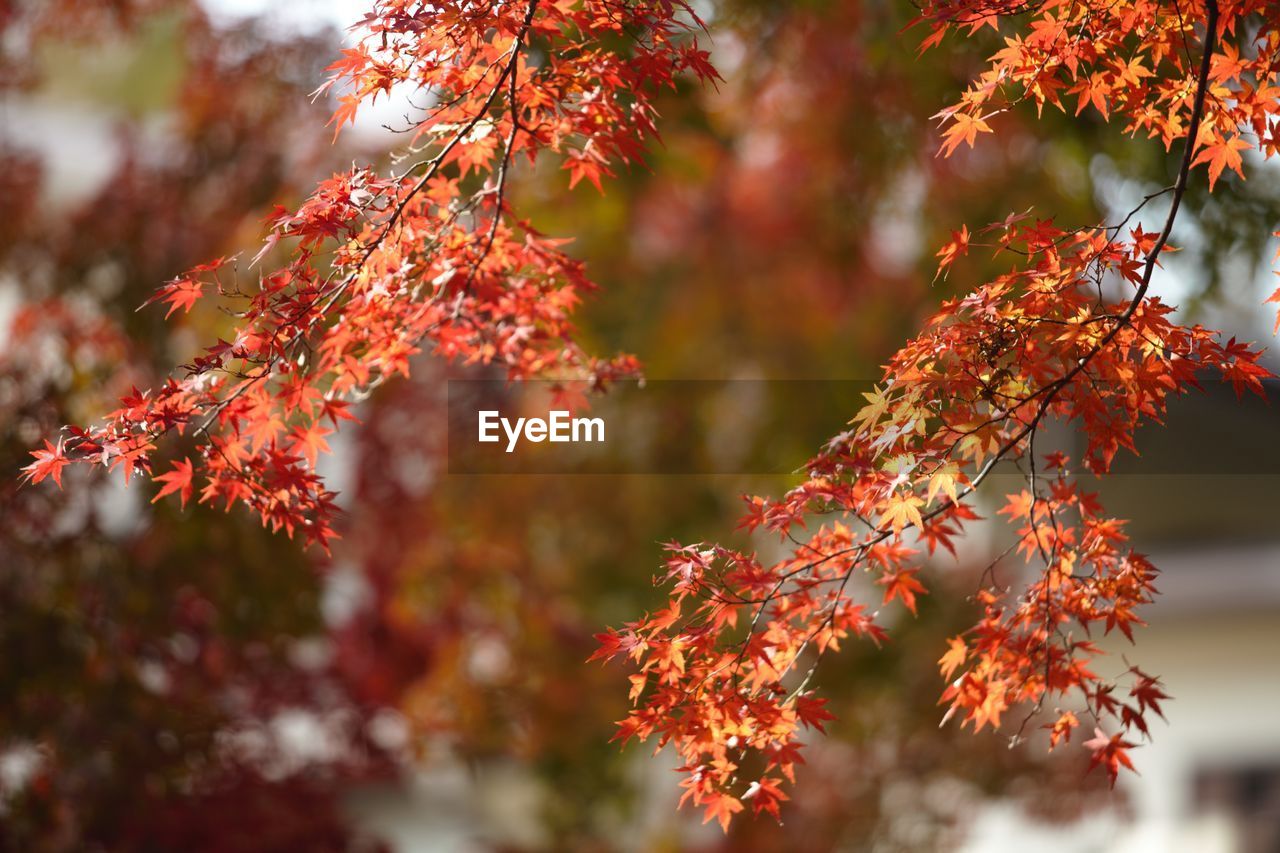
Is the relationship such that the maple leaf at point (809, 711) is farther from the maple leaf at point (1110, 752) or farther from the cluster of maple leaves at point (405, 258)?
the cluster of maple leaves at point (405, 258)

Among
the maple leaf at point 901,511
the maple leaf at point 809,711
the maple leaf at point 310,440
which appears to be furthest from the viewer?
the maple leaf at point 310,440

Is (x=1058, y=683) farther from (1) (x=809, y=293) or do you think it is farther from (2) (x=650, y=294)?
(1) (x=809, y=293)

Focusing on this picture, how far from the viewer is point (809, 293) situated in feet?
22.1

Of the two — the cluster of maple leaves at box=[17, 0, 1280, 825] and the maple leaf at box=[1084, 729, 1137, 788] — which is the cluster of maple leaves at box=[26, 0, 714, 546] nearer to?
the cluster of maple leaves at box=[17, 0, 1280, 825]

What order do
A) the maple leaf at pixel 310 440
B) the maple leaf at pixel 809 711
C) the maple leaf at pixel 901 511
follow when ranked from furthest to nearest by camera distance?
the maple leaf at pixel 310 440, the maple leaf at pixel 809 711, the maple leaf at pixel 901 511

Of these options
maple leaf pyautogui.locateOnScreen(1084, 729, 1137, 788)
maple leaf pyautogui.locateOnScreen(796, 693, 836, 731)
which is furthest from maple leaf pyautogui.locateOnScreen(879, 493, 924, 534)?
maple leaf pyautogui.locateOnScreen(1084, 729, 1137, 788)

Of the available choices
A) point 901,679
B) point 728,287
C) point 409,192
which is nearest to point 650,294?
point 728,287

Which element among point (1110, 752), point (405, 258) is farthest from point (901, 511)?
point (405, 258)

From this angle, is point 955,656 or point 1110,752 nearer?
point 1110,752

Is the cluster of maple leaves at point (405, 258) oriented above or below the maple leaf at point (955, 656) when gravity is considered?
above

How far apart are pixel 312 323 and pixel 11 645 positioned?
2.55 m

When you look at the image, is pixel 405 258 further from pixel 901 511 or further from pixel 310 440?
pixel 901 511

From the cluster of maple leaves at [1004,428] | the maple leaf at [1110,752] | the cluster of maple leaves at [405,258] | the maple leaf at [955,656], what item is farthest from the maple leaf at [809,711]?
the cluster of maple leaves at [405,258]

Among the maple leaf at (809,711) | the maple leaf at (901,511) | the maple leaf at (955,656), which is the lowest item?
the maple leaf at (809,711)
